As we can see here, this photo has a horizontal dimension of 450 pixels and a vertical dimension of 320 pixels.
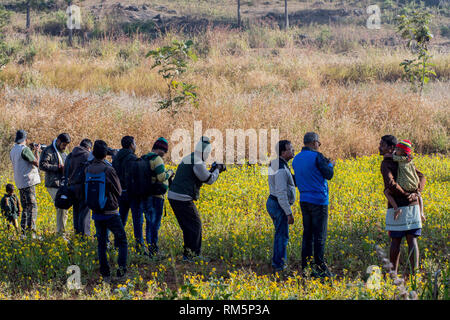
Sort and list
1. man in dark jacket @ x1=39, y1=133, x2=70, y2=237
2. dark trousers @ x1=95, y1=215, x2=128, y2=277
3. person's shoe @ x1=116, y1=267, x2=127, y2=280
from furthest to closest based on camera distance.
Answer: man in dark jacket @ x1=39, y1=133, x2=70, y2=237 → person's shoe @ x1=116, y1=267, x2=127, y2=280 → dark trousers @ x1=95, y1=215, x2=128, y2=277

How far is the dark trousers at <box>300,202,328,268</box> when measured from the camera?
7289mm

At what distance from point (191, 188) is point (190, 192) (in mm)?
63

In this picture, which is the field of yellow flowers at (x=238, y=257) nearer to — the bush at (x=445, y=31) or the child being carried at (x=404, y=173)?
the child being carried at (x=404, y=173)

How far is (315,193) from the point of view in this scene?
23.8 ft

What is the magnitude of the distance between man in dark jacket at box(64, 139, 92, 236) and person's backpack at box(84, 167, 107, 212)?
0.71 metres

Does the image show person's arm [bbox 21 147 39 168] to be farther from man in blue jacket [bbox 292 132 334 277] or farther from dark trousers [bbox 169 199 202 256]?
man in blue jacket [bbox 292 132 334 277]

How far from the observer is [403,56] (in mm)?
24438

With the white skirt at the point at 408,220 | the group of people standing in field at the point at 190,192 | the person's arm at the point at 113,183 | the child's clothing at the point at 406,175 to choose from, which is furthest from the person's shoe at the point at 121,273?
the child's clothing at the point at 406,175

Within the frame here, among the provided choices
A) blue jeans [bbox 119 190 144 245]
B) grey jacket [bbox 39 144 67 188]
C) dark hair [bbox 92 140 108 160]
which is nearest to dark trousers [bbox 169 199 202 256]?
blue jeans [bbox 119 190 144 245]

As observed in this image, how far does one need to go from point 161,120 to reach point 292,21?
1178 inches

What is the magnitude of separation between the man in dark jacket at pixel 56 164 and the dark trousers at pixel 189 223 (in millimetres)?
2155

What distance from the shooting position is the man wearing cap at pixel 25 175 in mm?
9398
